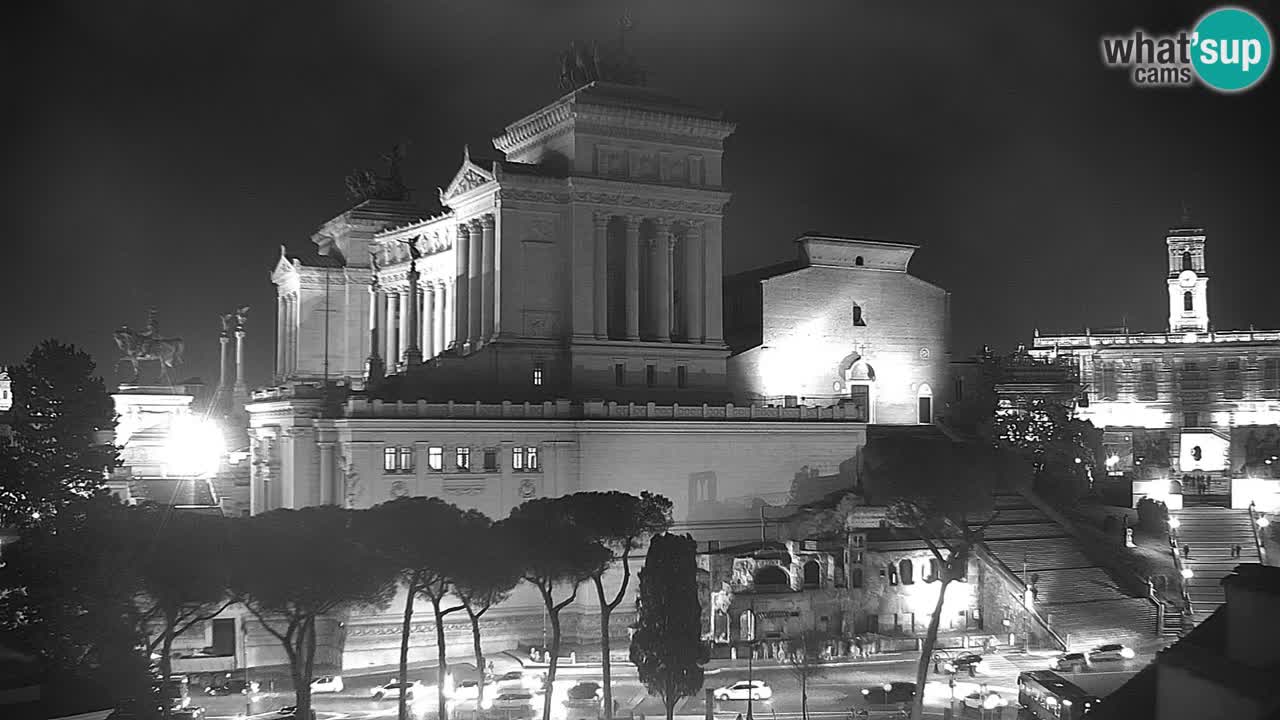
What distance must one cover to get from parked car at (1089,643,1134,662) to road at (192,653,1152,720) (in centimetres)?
40

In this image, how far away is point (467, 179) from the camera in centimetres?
7806

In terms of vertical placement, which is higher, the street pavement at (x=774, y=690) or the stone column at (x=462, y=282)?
the stone column at (x=462, y=282)

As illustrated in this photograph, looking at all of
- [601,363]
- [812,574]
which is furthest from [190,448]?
[812,574]

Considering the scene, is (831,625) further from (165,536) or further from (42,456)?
(42,456)

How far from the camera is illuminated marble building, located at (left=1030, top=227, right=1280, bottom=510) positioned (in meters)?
116

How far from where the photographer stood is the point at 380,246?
98375 millimetres

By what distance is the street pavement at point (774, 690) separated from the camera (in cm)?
5319

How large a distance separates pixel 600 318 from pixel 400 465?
16788mm

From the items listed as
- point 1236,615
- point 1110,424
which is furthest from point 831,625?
point 1110,424

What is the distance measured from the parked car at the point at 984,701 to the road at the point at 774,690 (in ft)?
1.18

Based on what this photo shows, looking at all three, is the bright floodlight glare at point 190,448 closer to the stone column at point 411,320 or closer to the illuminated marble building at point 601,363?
the stone column at point 411,320

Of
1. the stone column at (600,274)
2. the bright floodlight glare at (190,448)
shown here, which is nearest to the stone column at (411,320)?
the stone column at (600,274)

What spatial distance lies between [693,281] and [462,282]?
46.9 ft

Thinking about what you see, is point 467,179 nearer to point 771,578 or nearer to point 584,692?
point 771,578
